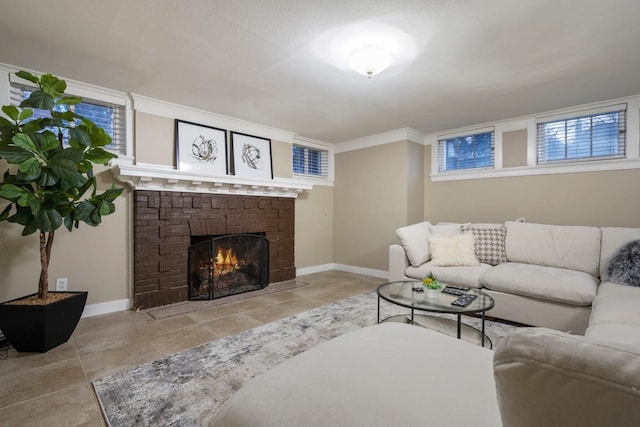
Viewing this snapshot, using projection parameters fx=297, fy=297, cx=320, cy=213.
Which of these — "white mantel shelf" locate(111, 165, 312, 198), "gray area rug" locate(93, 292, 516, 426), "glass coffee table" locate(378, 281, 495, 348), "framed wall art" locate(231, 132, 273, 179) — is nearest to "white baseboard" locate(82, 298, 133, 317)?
"white mantel shelf" locate(111, 165, 312, 198)

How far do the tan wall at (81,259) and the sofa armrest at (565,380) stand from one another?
11.9ft

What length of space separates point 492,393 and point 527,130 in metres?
4.08

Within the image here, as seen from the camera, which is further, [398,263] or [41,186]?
[398,263]

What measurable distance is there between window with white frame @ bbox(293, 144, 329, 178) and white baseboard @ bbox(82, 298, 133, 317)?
9.86 ft

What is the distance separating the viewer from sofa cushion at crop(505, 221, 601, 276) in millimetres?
2961

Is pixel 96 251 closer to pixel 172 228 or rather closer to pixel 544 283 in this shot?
pixel 172 228

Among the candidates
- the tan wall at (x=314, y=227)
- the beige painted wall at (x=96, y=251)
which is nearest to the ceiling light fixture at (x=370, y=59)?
the beige painted wall at (x=96, y=251)

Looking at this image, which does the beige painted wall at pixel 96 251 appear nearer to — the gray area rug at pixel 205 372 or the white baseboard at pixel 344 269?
the gray area rug at pixel 205 372

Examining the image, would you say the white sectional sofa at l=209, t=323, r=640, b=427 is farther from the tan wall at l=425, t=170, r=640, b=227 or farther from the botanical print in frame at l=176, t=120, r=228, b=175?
the tan wall at l=425, t=170, r=640, b=227

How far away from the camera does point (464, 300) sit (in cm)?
222

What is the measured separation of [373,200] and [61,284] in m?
4.05

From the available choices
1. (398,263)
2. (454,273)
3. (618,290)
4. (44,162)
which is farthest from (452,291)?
(44,162)

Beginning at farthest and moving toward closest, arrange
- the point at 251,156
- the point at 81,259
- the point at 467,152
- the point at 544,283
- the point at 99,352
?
the point at 467,152 → the point at 251,156 → the point at 81,259 → the point at 544,283 → the point at 99,352

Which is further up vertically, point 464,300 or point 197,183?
point 197,183
